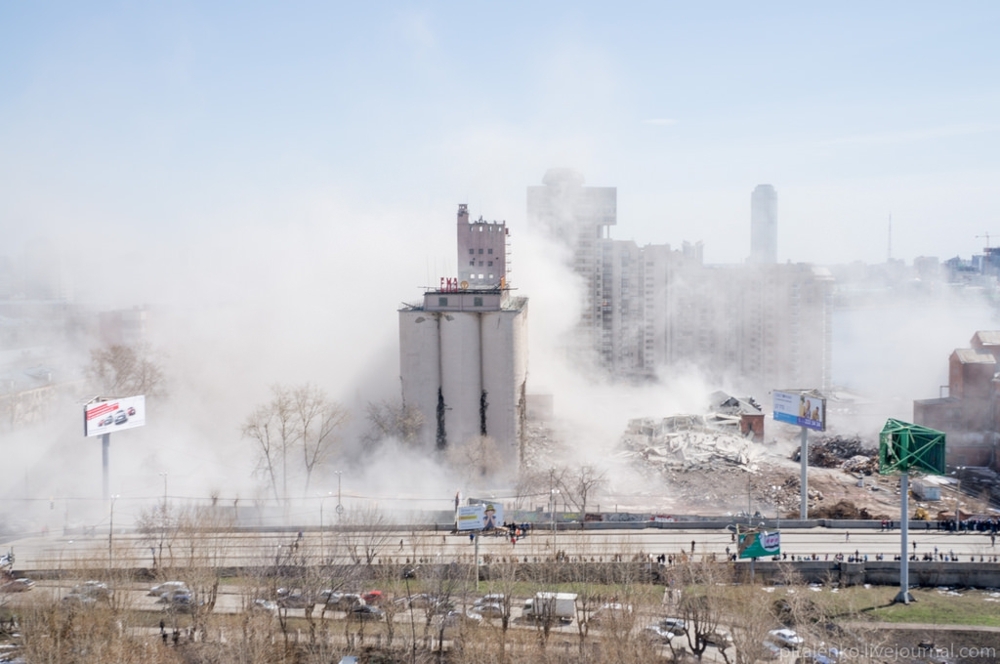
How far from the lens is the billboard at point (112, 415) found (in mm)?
28203

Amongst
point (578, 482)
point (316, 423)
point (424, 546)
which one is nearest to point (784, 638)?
point (424, 546)

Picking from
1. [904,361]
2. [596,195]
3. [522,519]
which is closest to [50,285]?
[596,195]

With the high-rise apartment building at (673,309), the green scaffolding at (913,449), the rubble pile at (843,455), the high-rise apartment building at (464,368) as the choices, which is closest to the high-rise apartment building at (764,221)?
the high-rise apartment building at (673,309)

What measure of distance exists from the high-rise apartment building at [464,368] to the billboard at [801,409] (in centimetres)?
1036

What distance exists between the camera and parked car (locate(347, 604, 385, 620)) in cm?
2075

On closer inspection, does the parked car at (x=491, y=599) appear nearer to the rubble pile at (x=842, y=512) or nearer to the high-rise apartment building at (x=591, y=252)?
the rubble pile at (x=842, y=512)

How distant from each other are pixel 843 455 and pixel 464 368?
1859 centimetres

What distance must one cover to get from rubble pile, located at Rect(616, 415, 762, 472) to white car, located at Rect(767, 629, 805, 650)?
49.9 ft

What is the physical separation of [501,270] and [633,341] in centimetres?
2292

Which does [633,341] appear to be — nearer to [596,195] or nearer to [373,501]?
[596,195]

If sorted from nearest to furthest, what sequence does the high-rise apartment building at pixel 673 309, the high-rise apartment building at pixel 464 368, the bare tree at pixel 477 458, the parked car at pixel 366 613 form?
the parked car at pixel 366 613 → the bare tree at pixel 477 458 → the high-rise apartment building at pixel 464 368 → the high-rise apartment building at pixel 673 309

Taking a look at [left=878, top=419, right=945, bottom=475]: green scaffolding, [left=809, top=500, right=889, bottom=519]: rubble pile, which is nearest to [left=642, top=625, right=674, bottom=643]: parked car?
[left=878, top=419, right=945, bottom=475]: green scaffolding

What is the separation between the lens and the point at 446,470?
111ft

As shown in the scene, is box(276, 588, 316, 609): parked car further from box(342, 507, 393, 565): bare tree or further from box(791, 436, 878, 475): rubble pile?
box(791, 436, 878, 475): rubble pile
